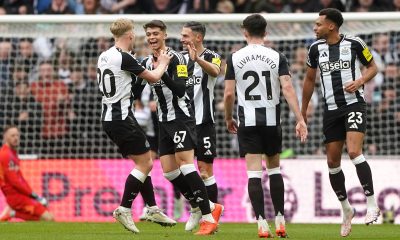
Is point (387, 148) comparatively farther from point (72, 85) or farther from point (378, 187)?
point (72, 85)

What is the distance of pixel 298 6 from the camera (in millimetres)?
19797

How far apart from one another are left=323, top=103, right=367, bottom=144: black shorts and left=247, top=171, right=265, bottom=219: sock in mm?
1131

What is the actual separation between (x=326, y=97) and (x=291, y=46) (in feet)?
20.9

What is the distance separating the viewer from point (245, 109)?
10977 mm

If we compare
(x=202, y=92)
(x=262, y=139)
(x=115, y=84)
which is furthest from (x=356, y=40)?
(x=115, y=84)

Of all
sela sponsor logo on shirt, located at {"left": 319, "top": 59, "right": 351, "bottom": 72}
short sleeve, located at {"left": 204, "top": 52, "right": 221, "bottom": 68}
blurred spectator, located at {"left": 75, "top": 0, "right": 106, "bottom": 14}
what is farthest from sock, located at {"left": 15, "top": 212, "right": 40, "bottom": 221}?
sela sponsor logo on shirt, located at {"left": 319, "top": 59, "right": 351, "bottom": 72}

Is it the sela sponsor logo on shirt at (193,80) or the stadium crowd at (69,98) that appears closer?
the sela sponsor logo on shirt at (193,80)

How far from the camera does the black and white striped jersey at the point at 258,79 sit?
429 inches

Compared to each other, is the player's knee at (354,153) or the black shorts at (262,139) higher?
the black shorts at (262,139)

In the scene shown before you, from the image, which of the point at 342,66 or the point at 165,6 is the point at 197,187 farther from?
the point at 165,6

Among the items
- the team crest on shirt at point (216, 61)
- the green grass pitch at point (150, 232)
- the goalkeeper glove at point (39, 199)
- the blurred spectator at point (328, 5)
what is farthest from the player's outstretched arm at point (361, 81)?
the blurred spectator at point (328, 5)

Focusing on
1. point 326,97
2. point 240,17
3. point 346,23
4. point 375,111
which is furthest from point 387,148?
point 326,97

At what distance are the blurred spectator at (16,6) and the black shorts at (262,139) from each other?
10.4 m

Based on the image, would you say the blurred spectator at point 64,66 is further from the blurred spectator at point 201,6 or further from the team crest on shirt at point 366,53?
the team crest on shirt at point 366,53
